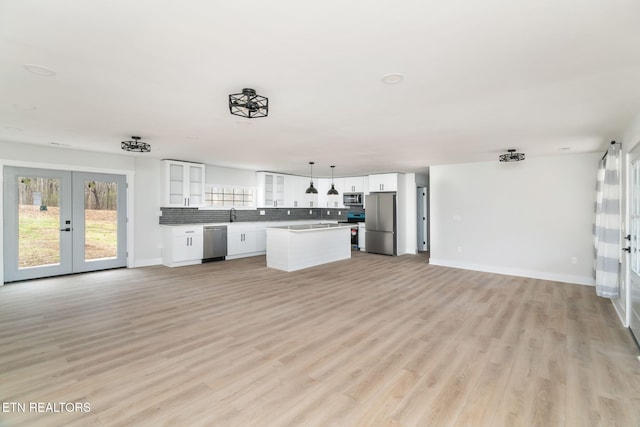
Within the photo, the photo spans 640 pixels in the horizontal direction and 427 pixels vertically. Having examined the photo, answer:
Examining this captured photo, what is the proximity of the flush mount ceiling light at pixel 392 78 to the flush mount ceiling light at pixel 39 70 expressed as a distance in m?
2.69

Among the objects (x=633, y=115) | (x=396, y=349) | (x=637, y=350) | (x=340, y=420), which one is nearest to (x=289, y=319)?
(x=396, y=349)

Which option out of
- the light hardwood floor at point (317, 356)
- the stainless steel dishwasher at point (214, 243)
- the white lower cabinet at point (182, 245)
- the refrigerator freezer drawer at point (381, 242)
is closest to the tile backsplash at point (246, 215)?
the white lower cabinet at point (182, 245)

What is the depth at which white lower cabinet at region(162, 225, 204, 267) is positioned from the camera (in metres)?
6.86

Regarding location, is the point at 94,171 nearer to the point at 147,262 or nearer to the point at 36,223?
the point at 36,223

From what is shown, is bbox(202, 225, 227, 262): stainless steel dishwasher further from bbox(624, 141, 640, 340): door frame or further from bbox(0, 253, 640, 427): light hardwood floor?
bbox(624, 141, 640, 340): door frame

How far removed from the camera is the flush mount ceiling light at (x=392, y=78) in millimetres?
2432

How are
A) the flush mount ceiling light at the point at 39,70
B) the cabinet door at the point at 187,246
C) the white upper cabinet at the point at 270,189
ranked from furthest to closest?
1. the white upper cabinet at the point at 270,189
2. the cabinet door at the point at 187,246
3. the flush mount ceiling light at the point at 39,70

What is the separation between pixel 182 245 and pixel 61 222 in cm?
224

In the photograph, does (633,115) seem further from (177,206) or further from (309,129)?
(177,206)

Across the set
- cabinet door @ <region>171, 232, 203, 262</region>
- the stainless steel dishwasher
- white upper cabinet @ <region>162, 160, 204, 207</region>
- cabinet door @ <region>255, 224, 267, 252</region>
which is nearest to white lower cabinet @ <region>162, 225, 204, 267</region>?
cabinet door @ <region>171, 232, 203, 262</region>

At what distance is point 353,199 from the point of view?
9.78 m

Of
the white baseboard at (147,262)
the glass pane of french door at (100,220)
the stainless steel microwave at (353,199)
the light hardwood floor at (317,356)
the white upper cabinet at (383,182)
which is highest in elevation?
the white upper cabinet at (383,182)

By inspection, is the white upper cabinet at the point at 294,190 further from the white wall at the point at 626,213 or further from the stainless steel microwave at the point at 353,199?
the white wall at the point at 626,213

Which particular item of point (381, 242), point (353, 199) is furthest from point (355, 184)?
point (381, 242)
